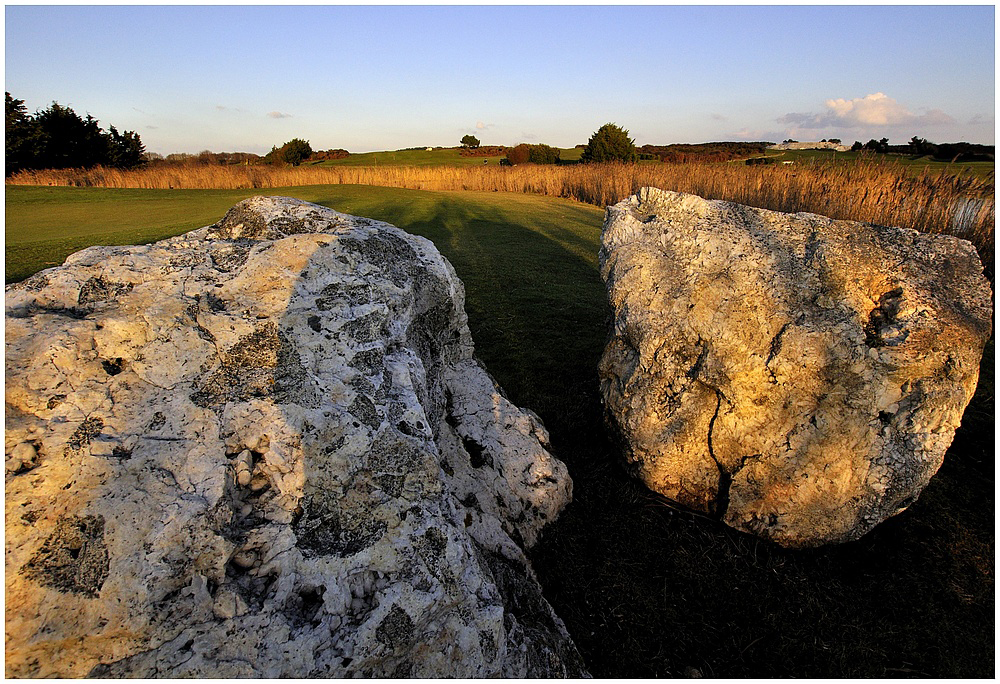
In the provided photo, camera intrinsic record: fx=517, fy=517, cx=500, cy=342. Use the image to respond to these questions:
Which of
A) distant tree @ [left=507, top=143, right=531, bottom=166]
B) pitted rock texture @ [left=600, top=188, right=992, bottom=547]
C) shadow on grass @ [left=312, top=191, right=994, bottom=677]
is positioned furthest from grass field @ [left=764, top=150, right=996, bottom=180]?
distant tree @ [left=507, top=143, right=531, bottom=166]

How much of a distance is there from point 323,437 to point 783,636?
242cm

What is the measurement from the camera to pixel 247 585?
173cm

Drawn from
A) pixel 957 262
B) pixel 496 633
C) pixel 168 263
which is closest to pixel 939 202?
pixel 957 262

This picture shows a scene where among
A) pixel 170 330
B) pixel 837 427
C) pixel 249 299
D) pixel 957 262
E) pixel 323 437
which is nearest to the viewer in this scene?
pixel 323 437

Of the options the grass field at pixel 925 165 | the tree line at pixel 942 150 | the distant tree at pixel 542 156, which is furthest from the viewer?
the distant tree at pixel 542 156

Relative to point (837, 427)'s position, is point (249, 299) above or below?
above

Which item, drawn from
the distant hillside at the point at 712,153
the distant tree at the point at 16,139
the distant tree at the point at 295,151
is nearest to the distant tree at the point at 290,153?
the distant tree at the point at 295,151

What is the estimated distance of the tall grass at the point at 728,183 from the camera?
7.96 meters

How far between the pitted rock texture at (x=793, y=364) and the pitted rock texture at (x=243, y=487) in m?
1.42

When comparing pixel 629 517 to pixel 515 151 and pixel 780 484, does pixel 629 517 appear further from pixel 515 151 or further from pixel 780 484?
pixel 515 151

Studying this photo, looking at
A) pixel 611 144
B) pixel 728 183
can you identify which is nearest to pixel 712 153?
pixel 611 144

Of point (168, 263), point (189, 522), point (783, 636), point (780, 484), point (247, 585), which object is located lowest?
point (783, 636)

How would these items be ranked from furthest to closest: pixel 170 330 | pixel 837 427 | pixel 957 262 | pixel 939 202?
pixel 939 202
pixel 957 262
pixel 837 427
pixel 170 330

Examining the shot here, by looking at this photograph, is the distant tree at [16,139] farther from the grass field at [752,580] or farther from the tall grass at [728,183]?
the grass field at [752,580]
